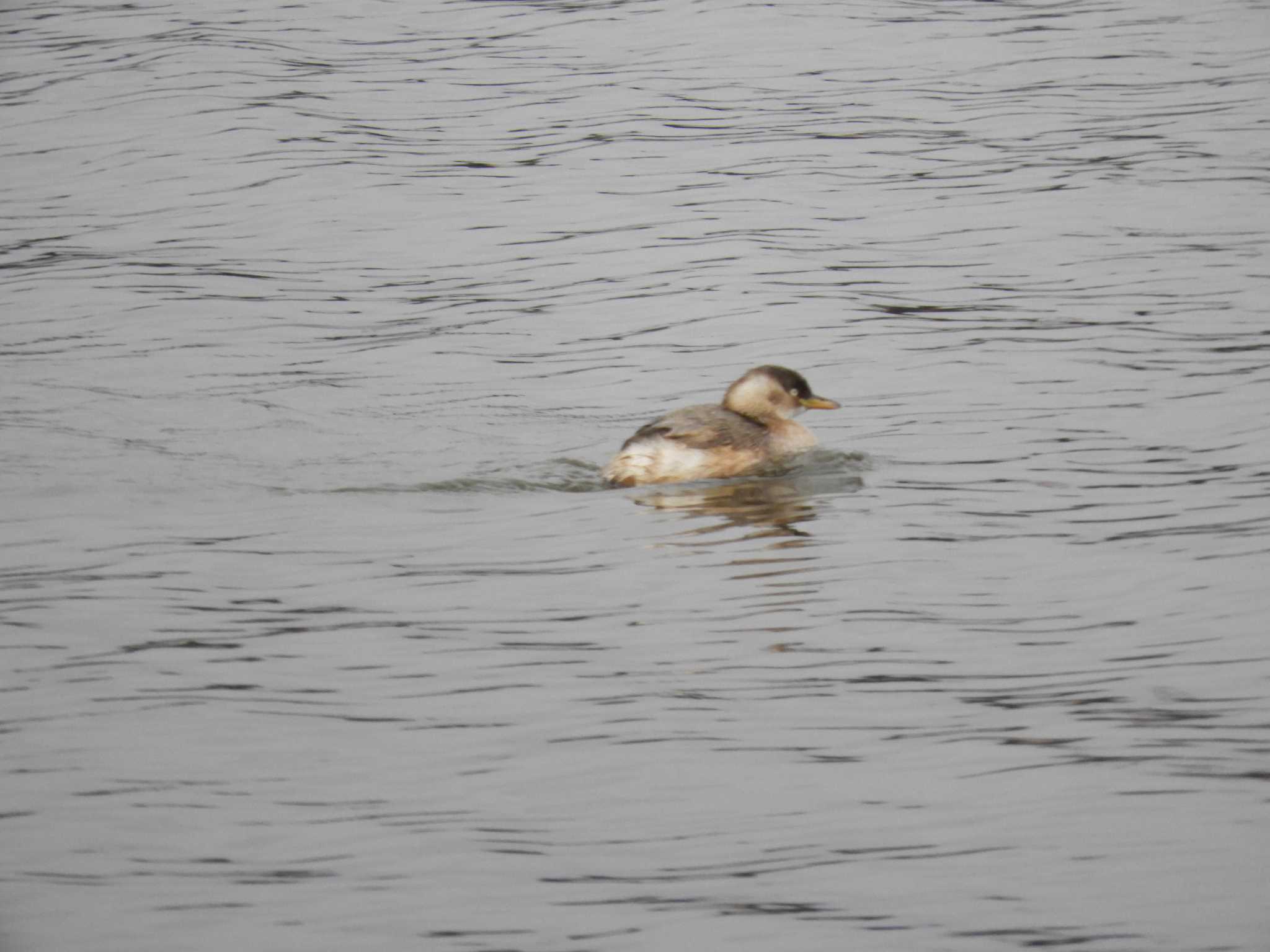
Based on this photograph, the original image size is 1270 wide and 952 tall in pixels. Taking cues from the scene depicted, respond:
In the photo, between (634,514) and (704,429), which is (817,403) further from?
(634,514)

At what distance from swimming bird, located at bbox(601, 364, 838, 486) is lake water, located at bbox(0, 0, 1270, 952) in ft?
0.72

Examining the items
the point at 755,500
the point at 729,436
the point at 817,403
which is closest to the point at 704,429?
the point at 729,436

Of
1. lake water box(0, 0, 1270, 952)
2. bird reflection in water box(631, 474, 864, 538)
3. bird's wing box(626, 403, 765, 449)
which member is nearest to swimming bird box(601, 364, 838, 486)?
bird's wing box(626, 403, 765, 449)

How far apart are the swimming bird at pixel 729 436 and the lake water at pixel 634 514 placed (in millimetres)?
220

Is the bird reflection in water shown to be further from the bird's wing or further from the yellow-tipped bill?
the yellow-tipped bill

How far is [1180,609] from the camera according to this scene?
904cm

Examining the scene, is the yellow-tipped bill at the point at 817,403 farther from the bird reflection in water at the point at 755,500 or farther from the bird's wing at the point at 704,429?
the bird reflection in water at the point at 755,500

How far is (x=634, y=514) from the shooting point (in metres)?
11.3

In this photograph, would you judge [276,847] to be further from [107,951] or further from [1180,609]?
[1180,609]

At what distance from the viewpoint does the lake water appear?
6.61 metres

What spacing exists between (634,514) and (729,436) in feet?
4.00

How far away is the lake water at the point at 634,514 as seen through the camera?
21.7 ft

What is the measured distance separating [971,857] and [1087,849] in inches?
16.3

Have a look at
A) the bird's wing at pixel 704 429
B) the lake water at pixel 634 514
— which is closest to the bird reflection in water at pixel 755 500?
the lake water at pixel 634 514
